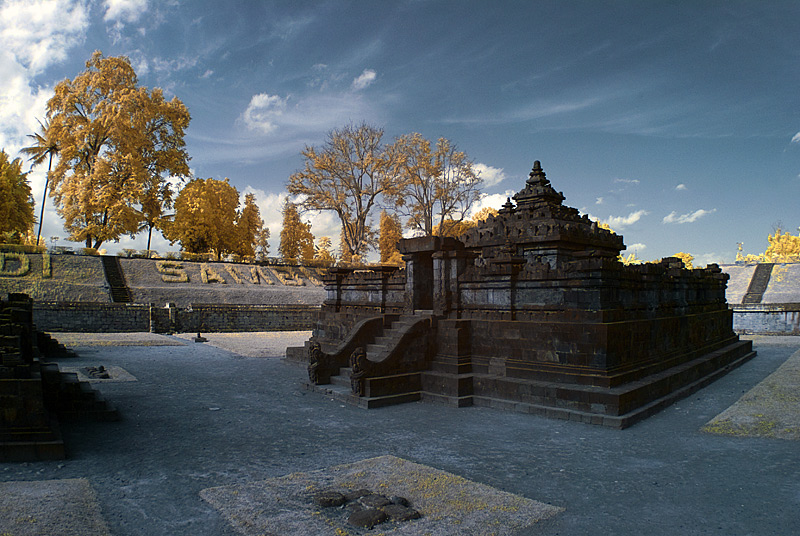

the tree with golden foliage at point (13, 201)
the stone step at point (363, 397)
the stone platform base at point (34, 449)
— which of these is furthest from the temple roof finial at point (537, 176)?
the tree with golden foliage at point (13, 201)

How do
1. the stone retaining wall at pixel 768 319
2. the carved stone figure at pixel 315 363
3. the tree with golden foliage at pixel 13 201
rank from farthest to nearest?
the tree with golden foliage at pixel 13 201, the stone retaining wall at pixel 768 319, the carved stone figure at pixel 315 363

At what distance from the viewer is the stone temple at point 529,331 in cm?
827

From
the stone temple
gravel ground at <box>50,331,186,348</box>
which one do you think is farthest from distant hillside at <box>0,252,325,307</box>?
the stone temple

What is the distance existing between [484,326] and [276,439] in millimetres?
4617

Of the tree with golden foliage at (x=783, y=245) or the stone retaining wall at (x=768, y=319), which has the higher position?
the tree with golden foliage at (x=783, y=245)

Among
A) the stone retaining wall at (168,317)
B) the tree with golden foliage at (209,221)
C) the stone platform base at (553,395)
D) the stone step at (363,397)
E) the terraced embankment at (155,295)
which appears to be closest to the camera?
the stone platform base at (553,395)

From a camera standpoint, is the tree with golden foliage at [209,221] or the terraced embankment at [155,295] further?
the tree with golden foliage at [209,221]

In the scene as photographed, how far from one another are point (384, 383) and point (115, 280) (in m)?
25.2

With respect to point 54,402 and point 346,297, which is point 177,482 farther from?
point 346,297

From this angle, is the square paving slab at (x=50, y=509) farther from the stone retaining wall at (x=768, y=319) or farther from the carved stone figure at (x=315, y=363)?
the stone retaining wall at (x=768, y=319)

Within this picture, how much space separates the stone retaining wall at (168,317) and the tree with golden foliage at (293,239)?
18557mm

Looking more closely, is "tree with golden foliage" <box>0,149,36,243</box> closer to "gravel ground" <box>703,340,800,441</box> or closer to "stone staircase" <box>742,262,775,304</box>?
"gravel ground" <box>703,340,800,441</box>

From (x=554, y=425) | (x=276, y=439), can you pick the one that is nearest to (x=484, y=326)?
(x=554, y=425)

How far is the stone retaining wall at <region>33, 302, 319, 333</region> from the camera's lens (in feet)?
71.1
